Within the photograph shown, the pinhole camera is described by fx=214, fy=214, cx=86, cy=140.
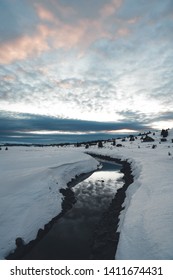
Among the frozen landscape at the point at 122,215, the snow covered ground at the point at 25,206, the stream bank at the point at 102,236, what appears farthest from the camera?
the snow covered ground at the point at 25,206

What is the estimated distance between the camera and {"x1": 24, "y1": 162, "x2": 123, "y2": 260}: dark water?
11773 mm

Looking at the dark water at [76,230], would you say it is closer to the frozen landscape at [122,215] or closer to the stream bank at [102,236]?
the stream bank at [102,236]

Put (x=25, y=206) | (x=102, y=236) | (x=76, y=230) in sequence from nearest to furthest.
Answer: (x=102, y=236), (x=25, y=206), (x=76, y=230)

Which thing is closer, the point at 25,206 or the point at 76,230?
the point at 25,206

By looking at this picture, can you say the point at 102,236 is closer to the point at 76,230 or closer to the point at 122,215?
the point at 122,215

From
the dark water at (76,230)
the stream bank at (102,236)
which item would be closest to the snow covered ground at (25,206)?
the stream bank at (102,236)

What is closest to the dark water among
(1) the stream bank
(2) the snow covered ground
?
(1) the stream bank

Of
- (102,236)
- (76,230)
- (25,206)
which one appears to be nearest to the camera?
(102,236)

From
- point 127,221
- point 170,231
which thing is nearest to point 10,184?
point 127,221

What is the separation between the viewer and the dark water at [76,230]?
11773mm

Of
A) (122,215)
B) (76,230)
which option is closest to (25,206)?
(76,230)

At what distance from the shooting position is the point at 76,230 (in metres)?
14.6

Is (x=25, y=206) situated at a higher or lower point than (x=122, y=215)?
higher
